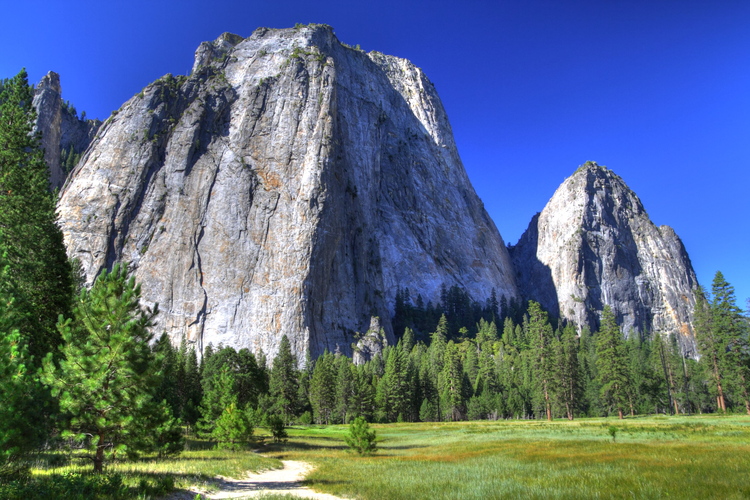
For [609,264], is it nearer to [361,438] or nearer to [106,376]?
[361,438]

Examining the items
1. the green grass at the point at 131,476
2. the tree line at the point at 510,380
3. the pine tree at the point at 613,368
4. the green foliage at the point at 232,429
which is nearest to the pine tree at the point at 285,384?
the tree line at the point at 510,380

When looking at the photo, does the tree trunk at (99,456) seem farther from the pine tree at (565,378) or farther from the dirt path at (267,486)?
the pine tree at (565,378)

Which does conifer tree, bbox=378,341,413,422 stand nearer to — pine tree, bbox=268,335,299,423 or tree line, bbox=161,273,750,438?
tree line, bbox=161,273,750,438

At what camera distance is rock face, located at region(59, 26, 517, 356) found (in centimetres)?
10206

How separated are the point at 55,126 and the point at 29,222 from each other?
14464 cm

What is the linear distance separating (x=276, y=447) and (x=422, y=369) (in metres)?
47.7

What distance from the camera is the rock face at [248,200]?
102m

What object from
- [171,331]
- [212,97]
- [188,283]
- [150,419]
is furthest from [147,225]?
[150,419]

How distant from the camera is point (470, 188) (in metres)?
184

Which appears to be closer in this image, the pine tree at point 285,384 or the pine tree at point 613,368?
the pine tree at point 613,368

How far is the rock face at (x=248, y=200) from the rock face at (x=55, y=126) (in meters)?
30.0

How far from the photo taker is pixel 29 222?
91.7ft

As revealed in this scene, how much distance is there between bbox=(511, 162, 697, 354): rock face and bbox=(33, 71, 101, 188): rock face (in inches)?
6788

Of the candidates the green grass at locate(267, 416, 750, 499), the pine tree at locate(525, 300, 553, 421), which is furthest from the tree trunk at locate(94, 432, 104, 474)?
the pine tree at locate(525, 300, 553, 421)
